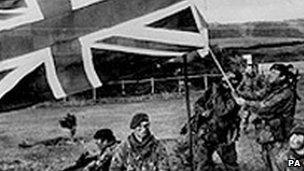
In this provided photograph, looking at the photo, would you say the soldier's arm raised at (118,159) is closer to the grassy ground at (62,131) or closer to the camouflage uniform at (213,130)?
the camouflage uniform at (213,130)

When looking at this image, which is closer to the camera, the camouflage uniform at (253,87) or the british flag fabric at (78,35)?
the british flag fabric at (78,35)

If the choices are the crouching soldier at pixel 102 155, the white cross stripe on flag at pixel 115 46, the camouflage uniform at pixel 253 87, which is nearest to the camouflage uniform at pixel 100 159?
the crouching soldier at pixel 102 155

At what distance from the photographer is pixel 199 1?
3.61 metres

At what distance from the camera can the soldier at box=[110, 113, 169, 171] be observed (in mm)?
4992

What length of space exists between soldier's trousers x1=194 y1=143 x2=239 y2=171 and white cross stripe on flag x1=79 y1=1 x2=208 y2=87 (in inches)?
100

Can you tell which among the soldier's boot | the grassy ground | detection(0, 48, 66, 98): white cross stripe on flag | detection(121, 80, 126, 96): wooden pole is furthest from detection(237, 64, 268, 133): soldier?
detection(0, 48, 66, 98): white cross stripe on flag

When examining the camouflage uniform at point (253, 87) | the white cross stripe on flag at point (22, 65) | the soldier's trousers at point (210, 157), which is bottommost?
the soldier's trousers at point (210, 157)

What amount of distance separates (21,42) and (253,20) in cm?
150

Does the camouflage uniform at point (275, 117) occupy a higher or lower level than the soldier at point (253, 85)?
lower

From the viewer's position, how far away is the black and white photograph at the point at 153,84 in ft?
11.5

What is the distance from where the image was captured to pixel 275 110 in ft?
18.3

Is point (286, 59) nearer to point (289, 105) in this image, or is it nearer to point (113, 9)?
point (289, 105)

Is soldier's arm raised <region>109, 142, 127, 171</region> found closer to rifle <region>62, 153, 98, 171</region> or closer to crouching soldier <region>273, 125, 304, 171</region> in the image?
rifle <region>62, 153, 98, 171</region>

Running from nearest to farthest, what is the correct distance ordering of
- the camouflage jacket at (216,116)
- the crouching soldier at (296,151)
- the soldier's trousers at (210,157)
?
the crouching soldier at (296,151) → the camouflage jacket at (216,116) → the soldier's trousers at (210,157)
